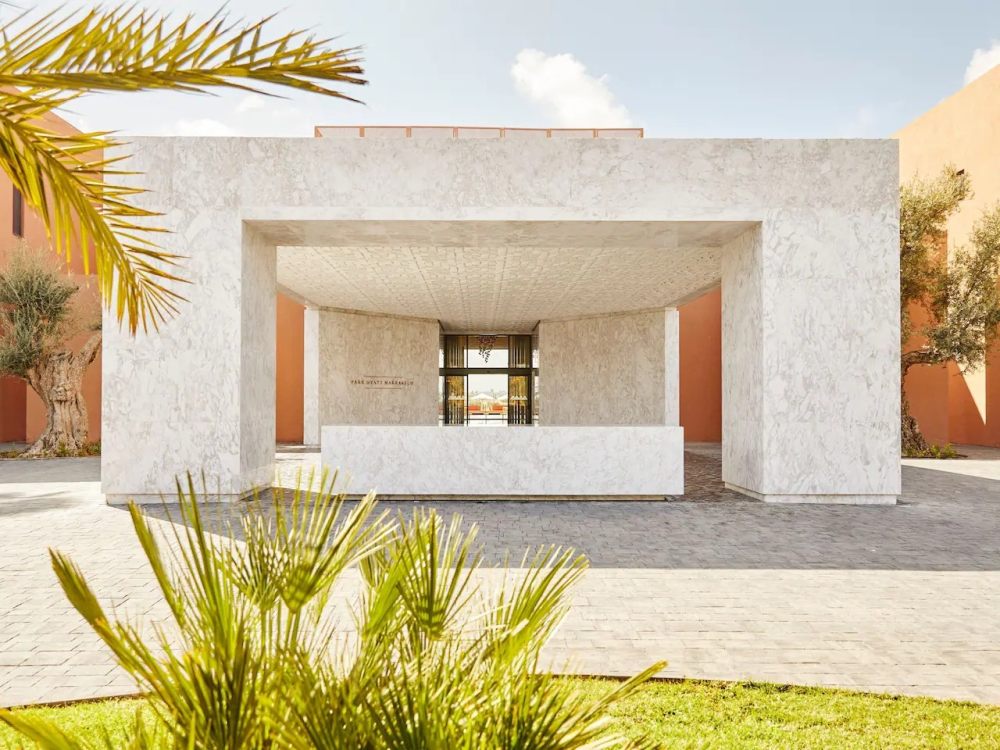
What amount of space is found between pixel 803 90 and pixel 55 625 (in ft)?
37.1

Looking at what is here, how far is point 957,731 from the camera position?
8.78 feet

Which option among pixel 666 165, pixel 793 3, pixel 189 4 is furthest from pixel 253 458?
pixel 793 3

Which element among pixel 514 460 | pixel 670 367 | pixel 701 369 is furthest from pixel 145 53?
pixel 701 369

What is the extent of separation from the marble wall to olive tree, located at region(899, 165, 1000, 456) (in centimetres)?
566

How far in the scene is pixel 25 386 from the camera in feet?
64.9

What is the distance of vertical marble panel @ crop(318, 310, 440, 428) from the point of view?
17.3 m

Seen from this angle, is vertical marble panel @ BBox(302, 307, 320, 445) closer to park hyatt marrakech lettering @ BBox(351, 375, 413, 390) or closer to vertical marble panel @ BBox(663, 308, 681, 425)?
park hyatt marrakech lettering @ BBox(351, 375, 413, 390)

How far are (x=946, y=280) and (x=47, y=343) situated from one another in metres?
22.1

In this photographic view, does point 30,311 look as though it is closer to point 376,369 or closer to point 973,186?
point 376,369

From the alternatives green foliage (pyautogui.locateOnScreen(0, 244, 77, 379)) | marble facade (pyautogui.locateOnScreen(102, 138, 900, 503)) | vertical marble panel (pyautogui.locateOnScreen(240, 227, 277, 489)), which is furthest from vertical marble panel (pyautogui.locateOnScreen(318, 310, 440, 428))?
marble facade (pyautogui.locateOnScreen(102, 138, 900, 503))

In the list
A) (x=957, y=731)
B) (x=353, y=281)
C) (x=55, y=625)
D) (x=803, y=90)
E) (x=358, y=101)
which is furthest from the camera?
(x=353, y=281)

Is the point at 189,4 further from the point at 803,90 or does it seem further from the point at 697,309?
the point at 697,309

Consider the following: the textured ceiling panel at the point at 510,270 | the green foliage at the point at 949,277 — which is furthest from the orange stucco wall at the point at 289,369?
the green foliage at the point at 949,277

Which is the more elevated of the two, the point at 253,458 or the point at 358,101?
the point at 358,101
